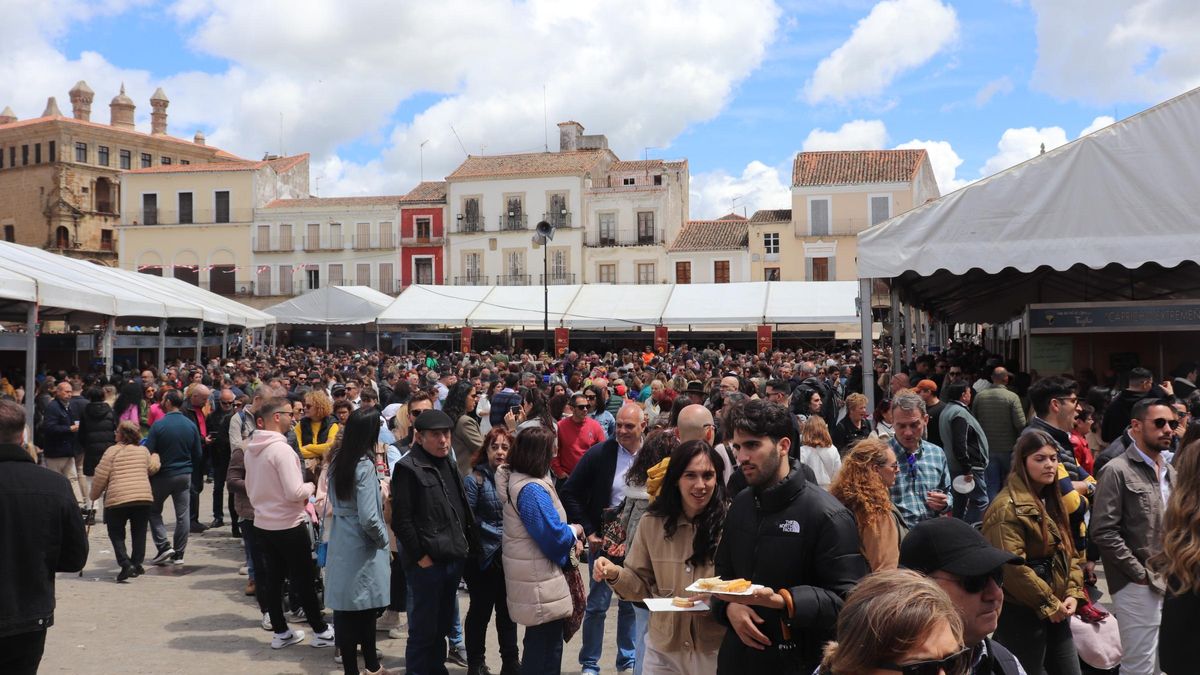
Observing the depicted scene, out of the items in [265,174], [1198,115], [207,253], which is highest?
[265,174]

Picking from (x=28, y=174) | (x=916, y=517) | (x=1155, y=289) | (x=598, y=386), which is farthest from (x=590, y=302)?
(x=28, y=174)

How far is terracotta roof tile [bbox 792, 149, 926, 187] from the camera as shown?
1534 inches

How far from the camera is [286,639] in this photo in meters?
5.68

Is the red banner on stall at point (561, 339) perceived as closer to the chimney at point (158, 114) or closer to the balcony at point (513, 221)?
the balcony at point (513, 221)

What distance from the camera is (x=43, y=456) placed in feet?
31.8

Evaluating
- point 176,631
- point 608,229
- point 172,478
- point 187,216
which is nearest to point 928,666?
point 176,631

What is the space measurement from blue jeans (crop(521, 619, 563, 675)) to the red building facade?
42.3 meters

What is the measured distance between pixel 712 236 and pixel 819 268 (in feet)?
18.4

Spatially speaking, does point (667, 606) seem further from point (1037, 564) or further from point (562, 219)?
point (562, 219)

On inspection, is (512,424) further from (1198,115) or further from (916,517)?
(1198,115)

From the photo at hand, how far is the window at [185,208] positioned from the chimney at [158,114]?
12425 mm

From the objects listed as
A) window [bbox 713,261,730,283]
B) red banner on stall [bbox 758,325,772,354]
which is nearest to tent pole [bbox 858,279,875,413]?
red banner on stall [bbox 758,325,772,354]

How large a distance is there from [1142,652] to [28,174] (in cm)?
5974

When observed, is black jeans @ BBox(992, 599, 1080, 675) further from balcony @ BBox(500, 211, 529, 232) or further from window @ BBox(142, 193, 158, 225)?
window @ BBox(142, 193, 158, 225)
